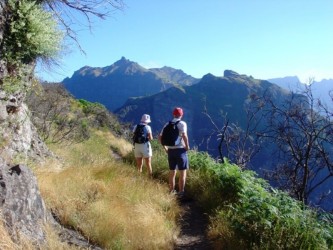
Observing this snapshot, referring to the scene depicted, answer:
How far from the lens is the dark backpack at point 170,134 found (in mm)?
7855

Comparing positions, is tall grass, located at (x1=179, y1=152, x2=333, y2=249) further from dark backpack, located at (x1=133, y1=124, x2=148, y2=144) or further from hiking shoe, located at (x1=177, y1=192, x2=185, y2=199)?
dark backpack, located at (x1=133, y1=124, x2=148, y2=144)

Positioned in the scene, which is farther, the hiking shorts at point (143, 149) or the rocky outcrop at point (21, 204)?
the hiking shorts at point (143, 149)

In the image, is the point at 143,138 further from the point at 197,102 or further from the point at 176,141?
the point at 197,102

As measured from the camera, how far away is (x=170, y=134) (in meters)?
7.86

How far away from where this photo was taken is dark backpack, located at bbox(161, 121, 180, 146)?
7.86m

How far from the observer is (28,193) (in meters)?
3.95

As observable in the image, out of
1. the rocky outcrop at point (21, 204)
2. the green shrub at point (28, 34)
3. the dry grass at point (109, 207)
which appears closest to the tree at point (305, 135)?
the dry grass at point (109, 207)

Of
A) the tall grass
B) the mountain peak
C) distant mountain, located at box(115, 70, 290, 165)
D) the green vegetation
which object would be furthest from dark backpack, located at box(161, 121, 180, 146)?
the mountain peak

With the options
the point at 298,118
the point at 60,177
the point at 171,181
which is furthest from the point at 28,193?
the point at 298,118

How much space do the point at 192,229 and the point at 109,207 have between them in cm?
183

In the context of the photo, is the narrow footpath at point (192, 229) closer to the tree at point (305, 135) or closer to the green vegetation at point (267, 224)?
the green vegetation at point (267, 224)

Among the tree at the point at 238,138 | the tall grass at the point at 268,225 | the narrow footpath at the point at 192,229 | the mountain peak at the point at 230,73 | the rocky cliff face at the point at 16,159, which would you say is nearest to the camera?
the rocky cliff face at the point at 16,159

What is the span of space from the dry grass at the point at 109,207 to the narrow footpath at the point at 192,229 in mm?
201

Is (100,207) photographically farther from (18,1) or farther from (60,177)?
(18,1)
